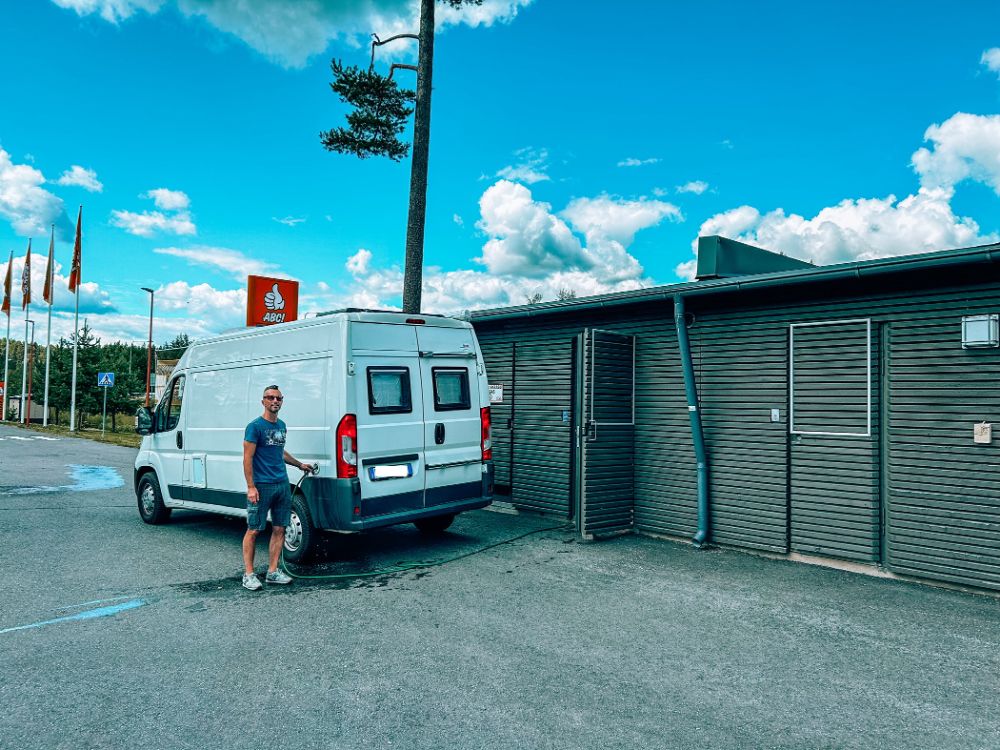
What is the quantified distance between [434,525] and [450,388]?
1.90 metres

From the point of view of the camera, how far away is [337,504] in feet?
21.0

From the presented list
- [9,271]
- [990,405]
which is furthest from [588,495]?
[9,271]

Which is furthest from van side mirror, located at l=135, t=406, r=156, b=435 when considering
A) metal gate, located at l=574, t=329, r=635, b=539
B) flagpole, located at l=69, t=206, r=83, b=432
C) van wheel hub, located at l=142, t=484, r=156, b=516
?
flagpole, located at l=69, t=206, r=83, b=432

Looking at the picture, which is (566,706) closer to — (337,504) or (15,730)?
(15,730)

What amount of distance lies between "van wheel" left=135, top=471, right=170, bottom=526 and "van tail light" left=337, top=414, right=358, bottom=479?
13.1 ft

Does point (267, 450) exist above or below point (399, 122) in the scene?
below

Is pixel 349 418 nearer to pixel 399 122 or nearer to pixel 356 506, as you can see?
pixel 356 506

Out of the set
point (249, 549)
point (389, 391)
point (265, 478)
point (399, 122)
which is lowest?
point (249, 549)

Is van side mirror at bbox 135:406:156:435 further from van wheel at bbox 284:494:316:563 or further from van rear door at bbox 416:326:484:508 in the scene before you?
van rear door at bbox 416:326:484:508

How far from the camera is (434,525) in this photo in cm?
830

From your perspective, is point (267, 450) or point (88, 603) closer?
point (88, 603)

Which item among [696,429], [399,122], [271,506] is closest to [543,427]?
[696,429]

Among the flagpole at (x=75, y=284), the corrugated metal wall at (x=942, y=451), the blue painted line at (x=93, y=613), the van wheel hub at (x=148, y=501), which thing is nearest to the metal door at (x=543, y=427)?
the corrugated metal wall at (x=942, y=451)

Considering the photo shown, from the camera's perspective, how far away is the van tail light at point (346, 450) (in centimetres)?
638
